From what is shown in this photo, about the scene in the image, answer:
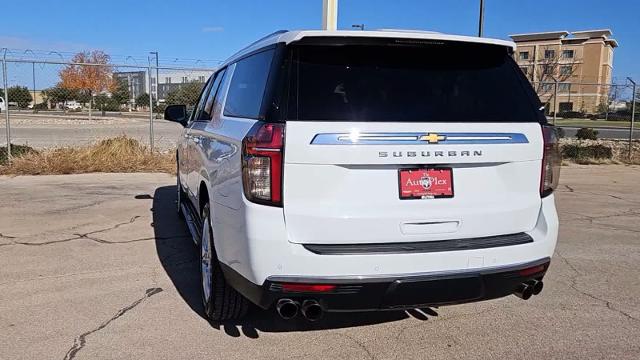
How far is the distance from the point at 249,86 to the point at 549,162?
1.96 m

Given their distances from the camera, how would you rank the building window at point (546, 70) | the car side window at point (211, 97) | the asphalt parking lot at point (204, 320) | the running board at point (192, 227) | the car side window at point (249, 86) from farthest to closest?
the building window at point (546, 70) < the car side window at point (211, 97) < the running board at point (192, 227) < the asphalt parking lot at point (204, 320) < the car side window at point (249, 86)

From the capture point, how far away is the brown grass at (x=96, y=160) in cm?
1130

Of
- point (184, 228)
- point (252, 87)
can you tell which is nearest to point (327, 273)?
point (252, 87)

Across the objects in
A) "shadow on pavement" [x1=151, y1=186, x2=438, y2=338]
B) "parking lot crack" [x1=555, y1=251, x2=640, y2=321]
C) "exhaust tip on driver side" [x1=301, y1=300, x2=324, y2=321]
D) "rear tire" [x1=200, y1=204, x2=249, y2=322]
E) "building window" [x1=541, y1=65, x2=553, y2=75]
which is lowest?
"shadow on pavement" [x1=151, y1=186, x2=438, y2=338]

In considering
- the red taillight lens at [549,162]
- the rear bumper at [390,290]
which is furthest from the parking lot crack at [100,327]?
the red taillight lens at [549,162]

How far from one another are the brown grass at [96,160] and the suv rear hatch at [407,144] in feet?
31.0

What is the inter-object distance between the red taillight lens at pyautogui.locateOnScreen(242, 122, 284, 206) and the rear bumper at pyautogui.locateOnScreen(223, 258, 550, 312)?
44cm

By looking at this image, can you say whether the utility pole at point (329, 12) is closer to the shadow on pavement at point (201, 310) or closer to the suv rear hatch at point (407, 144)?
the shadow on pavement at point (201, 310)

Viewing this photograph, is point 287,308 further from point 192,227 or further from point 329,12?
point 329,12

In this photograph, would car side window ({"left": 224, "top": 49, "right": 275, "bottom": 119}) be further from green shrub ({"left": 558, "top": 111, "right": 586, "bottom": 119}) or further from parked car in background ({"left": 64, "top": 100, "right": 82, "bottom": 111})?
green shrub ({"left": 558, "top": 111, "right": 586, "bottom": 119})

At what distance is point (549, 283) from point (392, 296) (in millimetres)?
2534

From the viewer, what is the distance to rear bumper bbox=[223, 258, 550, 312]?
2.90 meters

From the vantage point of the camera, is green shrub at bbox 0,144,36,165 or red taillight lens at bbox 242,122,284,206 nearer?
red taillight lens at bbox 242,122,284,206

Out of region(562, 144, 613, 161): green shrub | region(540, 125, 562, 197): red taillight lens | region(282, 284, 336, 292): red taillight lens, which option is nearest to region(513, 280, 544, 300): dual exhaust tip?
region(540, 125, 562, 197): red taillight lens
